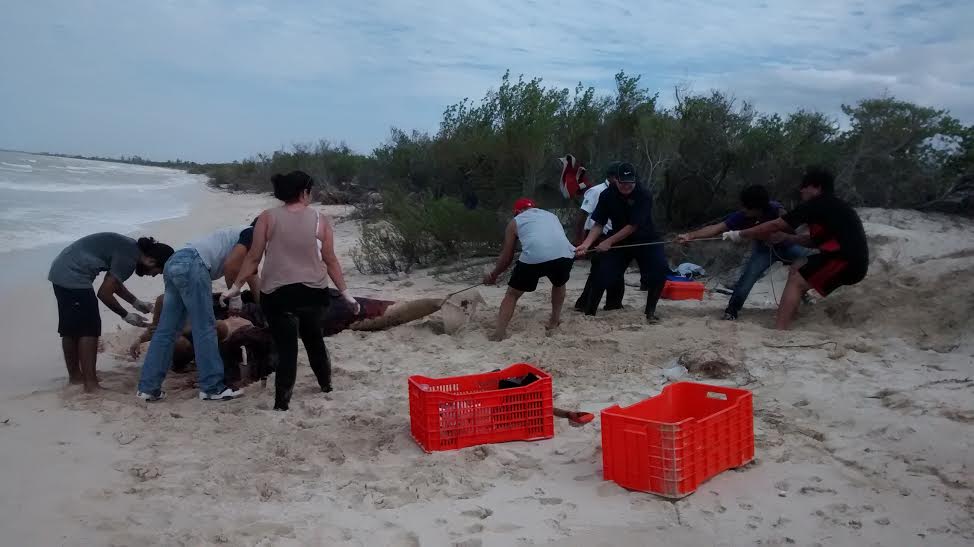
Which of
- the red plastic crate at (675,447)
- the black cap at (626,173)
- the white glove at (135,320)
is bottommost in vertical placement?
the red plastic crate at (675,447)

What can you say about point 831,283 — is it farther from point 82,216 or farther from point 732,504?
point 82,216

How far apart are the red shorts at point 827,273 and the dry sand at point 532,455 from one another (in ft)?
1.45

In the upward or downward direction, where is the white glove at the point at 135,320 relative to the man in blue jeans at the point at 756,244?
downward

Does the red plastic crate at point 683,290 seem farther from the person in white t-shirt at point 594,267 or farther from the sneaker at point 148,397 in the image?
the sneaker at point 148,397

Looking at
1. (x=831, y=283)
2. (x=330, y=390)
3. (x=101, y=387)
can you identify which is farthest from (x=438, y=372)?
(x=831, y=283)

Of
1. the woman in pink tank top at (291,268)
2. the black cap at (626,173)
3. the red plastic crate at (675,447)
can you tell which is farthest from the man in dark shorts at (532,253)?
the red plastic crate at (675,447)

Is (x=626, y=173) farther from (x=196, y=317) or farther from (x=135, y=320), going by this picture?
(x=135, y=320)

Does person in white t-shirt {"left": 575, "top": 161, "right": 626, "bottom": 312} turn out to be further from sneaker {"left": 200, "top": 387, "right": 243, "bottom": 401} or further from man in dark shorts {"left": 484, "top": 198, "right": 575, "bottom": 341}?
sneaker {"left": 200, "top": 387, "right": 243, "bottom": 401}

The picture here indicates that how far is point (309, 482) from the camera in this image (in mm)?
3879

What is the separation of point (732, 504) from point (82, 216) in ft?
73.7

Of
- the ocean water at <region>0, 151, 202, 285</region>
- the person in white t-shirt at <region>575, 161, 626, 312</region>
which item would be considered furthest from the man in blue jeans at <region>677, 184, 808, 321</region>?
the ocean water at <region>0, 151, 202, 285</region>

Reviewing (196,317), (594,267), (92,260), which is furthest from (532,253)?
(92,260)

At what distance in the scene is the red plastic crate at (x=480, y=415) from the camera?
13.7 ft

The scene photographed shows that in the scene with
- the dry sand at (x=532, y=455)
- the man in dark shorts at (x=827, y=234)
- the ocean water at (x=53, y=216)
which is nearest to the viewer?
the dry sand at (x=532, y=455)
